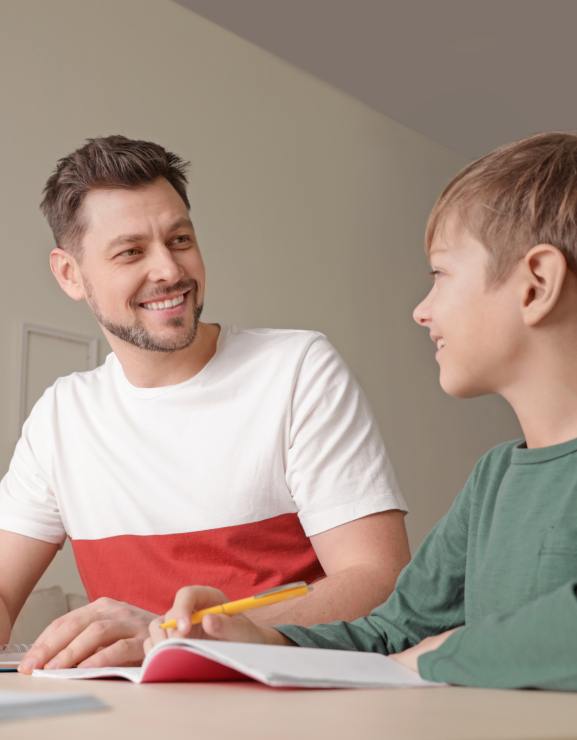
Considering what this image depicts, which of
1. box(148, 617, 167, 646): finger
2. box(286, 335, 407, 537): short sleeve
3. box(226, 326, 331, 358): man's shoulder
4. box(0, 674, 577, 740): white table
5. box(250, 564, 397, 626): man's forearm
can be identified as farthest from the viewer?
box(226, 326, 331, 358): man's shoulder

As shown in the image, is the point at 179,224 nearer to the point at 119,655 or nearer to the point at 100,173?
the point at 100,173

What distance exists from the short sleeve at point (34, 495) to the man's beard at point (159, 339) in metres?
0.18

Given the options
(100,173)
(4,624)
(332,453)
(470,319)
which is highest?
(100,173)

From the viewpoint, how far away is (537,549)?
37.0 inches

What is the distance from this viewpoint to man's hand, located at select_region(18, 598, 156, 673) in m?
0.99

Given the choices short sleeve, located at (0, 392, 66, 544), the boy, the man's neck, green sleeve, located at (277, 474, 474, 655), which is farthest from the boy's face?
short sleeve, located at (0, 392, 66, 544)

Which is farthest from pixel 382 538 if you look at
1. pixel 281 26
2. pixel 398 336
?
pixel 398 336

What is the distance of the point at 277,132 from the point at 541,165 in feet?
12.5

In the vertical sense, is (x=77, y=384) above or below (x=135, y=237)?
below

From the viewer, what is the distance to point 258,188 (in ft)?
15.2

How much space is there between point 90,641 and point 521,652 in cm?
45

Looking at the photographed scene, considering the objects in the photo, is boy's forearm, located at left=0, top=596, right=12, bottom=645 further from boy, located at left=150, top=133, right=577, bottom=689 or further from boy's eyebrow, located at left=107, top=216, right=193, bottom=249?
boy, located at left=150, top=133, right=577, bottom=689

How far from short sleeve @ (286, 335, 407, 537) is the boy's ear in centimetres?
58

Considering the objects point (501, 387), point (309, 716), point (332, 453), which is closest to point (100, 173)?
point (332, 453)
